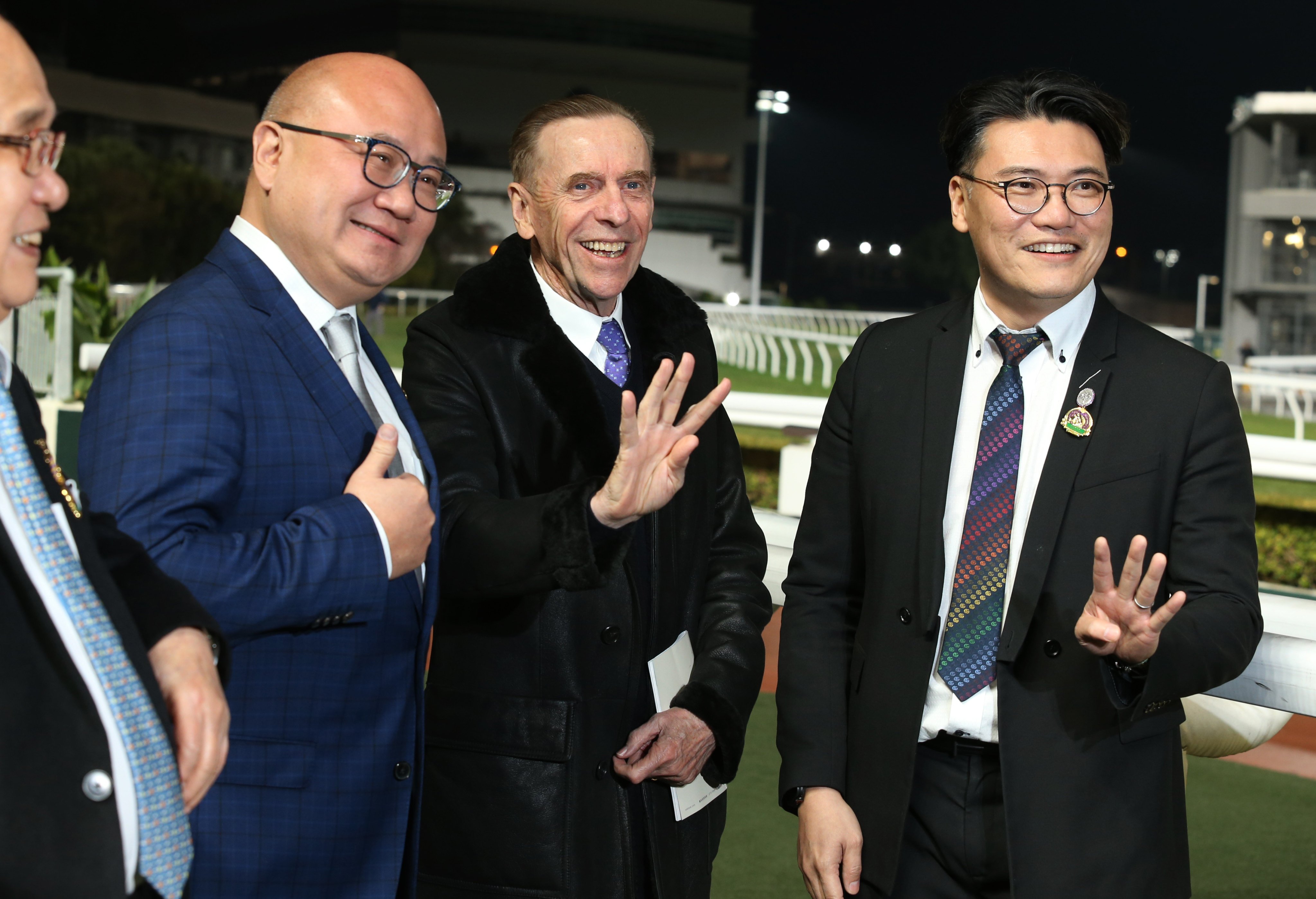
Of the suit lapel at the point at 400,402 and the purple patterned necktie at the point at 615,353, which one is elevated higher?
the purple patterned necktie at the point at 615,353

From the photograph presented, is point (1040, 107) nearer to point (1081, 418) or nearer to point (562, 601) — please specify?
point (1081, 418)

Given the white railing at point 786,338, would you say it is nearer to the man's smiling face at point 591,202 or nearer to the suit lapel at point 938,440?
the man's smiling face at point 591,202

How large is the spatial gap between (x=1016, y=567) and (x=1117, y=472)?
23 cm

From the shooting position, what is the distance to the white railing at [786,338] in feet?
54.4

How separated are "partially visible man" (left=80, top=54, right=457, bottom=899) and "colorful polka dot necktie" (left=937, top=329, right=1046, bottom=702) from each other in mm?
898

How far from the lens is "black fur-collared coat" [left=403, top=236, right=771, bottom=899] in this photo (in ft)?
7.25

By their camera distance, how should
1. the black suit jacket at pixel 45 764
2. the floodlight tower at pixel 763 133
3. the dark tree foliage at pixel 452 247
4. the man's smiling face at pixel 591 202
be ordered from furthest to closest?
the dark tree foliage at pixel 452 247
the floodlight tower at pixel 763 133
the man's smiling face at pixel 591 202
the black suit jacket at pixel 45 764

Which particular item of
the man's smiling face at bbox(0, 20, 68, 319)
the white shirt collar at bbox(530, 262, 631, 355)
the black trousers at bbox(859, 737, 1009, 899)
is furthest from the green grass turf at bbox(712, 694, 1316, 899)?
the man's smiling face at bbox(0, 20, 68, 319)

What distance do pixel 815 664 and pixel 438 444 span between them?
827 mm

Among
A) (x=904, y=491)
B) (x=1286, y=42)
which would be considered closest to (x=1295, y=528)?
(x=904, y=491)

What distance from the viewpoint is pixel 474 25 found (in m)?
66.1

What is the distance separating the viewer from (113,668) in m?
1.23

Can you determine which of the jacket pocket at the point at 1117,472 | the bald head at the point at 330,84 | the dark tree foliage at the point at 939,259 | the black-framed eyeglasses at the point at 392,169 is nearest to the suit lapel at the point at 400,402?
the black-framed eyeglasses at the point at 392,169

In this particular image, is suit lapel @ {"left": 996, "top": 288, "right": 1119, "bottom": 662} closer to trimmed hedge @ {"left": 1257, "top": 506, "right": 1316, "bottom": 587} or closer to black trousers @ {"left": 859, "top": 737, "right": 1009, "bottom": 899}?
black trousers @ {"left": 859, "top": 737, "right": 1009, "bottom": 899}
